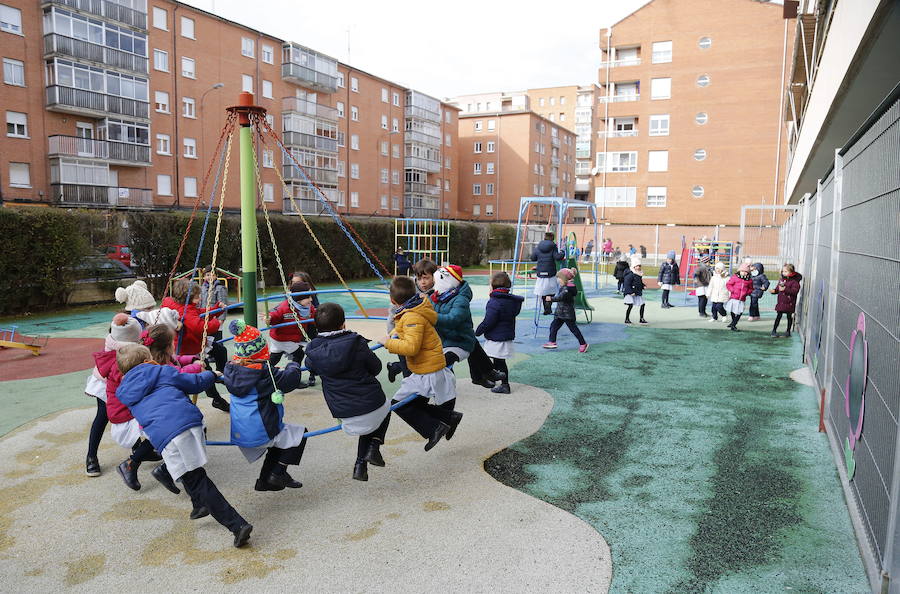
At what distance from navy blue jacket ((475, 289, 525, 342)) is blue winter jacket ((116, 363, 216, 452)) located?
4.11 meters

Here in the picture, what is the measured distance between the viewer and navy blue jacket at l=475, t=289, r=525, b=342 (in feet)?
25.5

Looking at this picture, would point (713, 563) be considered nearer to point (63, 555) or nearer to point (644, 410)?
point (644, 410)

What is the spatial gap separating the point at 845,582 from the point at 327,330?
359cm

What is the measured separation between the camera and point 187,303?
21.4 ft

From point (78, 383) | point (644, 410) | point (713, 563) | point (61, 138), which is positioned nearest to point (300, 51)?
point (61, 138)

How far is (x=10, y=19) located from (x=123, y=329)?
3449 centimetres

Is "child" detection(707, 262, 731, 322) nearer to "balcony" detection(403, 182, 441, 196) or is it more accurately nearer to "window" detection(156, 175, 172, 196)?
"window" detection(156, 175, 172, 196)

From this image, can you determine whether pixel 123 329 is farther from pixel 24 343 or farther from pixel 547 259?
pixel 547 259

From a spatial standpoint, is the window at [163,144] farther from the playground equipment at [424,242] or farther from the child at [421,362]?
the child at [421,362]

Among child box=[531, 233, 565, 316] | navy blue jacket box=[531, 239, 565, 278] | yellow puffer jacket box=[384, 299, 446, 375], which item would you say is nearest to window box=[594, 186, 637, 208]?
child box=[531, 233, 565, 316]

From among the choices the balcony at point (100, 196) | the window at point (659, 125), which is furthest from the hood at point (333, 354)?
the window at point (659, 125)

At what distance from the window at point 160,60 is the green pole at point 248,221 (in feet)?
121

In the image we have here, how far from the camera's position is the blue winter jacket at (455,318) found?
6348 mm

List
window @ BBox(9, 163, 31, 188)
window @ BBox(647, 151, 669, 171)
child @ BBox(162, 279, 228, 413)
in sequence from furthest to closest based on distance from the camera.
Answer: window @ BBox(647, 151, 669, 171) → window @ BBox(9, 163, 31, 188) → child @ BBox(162, 279, 228, 413)
